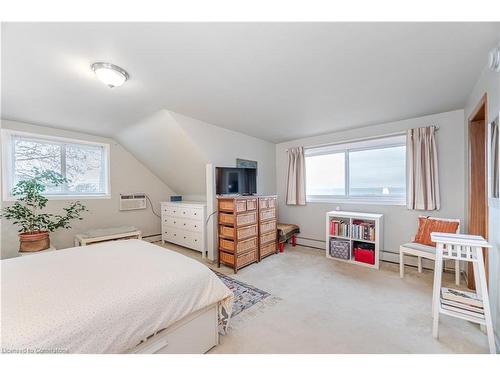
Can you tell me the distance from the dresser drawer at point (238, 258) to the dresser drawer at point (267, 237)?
0.28 meters

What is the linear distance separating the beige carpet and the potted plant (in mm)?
2898

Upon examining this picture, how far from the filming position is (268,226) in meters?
3.62

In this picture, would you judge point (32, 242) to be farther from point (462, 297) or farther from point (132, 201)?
point (462, 297)

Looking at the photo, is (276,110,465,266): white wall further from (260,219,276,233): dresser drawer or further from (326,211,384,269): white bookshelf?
(260,219,276,233): dresser drawer

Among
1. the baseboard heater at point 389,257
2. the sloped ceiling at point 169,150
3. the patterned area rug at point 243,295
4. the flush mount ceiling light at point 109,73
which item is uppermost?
the flush mount ceiling light at point 109,73

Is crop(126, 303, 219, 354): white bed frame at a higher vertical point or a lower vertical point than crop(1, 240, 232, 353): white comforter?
lower

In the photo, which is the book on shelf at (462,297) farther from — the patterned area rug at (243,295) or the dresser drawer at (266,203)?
the dresser drawer at (266,203)

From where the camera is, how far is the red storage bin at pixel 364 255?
10.5ft

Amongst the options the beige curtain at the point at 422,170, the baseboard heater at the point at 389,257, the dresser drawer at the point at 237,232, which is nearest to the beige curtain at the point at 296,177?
the baseboard heater at the point at 389,257

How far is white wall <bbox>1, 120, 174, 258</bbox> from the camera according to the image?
10.3 feet

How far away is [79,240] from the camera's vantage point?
11.1 feet

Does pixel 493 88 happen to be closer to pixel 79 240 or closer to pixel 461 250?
pixel 461 250

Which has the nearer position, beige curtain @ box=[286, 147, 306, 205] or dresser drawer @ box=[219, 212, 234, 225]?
dresser drawer @ box=[219, 212, 234, 225]

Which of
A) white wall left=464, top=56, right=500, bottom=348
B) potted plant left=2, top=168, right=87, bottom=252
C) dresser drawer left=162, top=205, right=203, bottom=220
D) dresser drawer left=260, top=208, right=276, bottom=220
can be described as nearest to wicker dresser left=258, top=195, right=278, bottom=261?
dresser drawer left=260, top=208, right=276, bottom=220
